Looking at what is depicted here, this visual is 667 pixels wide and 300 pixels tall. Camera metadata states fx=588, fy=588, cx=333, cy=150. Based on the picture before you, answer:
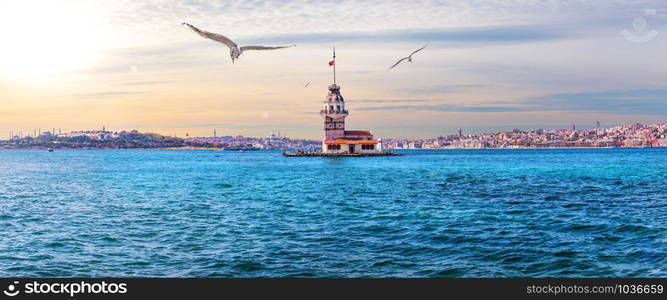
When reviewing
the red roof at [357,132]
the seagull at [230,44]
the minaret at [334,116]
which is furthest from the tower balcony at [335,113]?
the seagull at [230,44]

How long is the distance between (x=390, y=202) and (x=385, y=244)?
11.6 m

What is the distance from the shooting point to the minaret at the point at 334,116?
11194 centimetres

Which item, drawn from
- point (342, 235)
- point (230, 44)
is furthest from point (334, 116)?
point (230, 44)

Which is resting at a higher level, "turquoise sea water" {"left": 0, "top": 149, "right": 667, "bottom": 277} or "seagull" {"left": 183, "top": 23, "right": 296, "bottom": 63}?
"seagull" {"left": 183, "top": 23, "right": 296, "bottom": 63}

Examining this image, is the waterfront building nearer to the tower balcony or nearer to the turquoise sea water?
the tower balcony

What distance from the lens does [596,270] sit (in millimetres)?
12148

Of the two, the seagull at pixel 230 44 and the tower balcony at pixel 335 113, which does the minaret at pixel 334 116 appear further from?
the seagull at pixel 230 44

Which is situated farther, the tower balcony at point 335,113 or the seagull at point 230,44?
the tower balcony at point 335,113

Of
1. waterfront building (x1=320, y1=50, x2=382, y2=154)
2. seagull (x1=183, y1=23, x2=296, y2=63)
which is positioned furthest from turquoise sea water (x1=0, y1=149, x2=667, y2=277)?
waterfront building (x1=320, y1=50, x2=382, y2=154)

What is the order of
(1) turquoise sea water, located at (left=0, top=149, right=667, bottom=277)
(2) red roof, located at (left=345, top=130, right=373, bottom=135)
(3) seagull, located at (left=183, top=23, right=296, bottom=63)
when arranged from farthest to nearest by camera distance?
(2) red roof, located at (left=345, top=130, right=373, bottom=135), (1) turquoise sea water, located at (left=0, top=149, right=667, bottom=277), (3) seagull, located at (left=183, top=23, right=296, bottom=63)

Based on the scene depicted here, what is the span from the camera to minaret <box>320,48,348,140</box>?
112 meters

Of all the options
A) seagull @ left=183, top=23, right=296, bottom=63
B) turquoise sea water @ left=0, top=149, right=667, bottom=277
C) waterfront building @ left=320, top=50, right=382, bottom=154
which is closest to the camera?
seagull @ left=183, top=23, right=296, bottom=63

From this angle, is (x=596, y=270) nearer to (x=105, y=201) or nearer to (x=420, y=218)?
(x=420, y=218)
